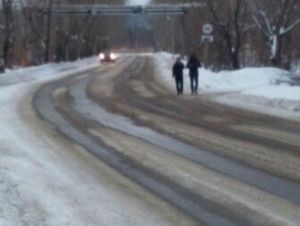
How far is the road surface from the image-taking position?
9.09 metres

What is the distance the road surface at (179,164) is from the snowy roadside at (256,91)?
1.43m

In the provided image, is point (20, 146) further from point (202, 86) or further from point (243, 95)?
point (202, 86)

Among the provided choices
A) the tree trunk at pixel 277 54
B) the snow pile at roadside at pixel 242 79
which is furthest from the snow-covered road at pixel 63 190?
the tree trunk at pixel 277 54

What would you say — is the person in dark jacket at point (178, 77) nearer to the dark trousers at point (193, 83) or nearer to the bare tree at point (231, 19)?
the dark trousers at point (193, 83)

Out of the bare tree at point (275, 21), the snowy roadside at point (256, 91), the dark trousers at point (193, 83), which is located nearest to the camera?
the snowy roadside at point (256, 91)

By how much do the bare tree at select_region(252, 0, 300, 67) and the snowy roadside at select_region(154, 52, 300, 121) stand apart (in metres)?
3.55

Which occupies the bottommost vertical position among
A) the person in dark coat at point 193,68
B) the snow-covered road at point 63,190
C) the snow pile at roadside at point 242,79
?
the snow pile at roadside at point 242,79

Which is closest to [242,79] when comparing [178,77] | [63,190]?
[178,77]

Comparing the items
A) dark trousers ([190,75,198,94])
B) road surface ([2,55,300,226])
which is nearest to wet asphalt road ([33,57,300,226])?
road surface ([2,55,300,226])

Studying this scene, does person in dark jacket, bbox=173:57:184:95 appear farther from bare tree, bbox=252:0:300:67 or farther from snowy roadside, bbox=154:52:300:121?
bare tree, bbox=252:0:300:67

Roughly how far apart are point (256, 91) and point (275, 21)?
624 inches

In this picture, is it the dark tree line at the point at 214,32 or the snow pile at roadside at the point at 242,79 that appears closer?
the snow pile at roadside at the point at 242,79

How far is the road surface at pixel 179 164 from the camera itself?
29.8ft

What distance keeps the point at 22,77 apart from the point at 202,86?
668 inches
